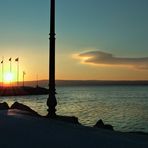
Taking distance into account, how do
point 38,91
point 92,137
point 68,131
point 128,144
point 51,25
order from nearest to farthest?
point 128,144 < point 92,137 < point 68,131 < point 51,25 < point 38,91

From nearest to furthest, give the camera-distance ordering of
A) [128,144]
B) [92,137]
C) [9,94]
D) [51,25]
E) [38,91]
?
[128,144] → [92,137] → [51,25] → [9,94] → [38,91]

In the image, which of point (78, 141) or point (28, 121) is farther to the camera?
point (28, 121)

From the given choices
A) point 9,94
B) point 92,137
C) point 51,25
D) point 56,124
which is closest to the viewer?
point 92,137

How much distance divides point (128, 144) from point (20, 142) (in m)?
2.29

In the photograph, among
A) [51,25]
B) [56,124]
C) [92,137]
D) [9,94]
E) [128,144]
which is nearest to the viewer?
[128,144]

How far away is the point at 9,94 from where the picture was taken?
539 ft

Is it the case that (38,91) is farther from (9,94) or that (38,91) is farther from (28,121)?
(28,121)

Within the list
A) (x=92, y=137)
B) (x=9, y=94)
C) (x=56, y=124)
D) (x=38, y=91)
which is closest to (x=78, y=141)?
(x=92, y=137)

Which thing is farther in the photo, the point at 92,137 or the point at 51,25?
the point at 51,25

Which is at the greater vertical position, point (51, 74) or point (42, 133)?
point (51, 74)

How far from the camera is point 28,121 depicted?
12320 millimetres

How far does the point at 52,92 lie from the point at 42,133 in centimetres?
250

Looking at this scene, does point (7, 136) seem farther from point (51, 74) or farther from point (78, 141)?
point (51, 74)

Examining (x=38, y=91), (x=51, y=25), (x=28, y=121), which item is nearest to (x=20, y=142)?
(x=28, y=121)
